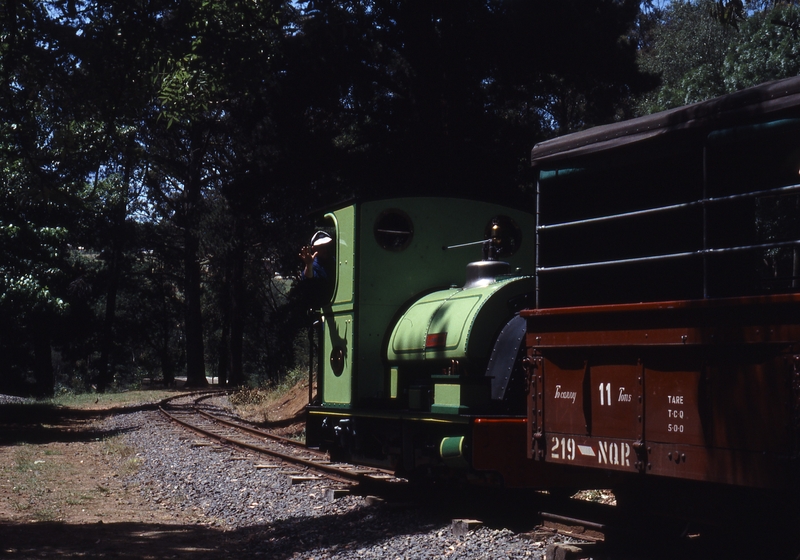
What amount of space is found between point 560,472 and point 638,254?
2.00 metres

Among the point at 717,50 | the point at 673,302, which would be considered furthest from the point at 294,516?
the point at 717,50

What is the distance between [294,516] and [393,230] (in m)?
3.17

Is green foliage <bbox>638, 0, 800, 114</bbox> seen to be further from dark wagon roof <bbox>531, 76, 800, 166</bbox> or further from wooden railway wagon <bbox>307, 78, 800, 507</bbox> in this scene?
dark wagon roof <bbox>531, 76, 800, 166</bbox>

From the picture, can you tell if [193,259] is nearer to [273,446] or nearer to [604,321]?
[273,446]

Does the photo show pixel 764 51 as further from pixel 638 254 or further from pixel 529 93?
pixel 638 254

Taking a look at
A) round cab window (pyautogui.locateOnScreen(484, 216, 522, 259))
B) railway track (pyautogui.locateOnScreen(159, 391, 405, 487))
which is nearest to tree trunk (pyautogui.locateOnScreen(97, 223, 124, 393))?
railway track (pyautogui.locateOnScreen(159, 391, 405, 487))

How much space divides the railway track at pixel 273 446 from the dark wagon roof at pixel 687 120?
5.09 metres

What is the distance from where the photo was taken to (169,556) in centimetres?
719

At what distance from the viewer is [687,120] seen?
5.10 meters

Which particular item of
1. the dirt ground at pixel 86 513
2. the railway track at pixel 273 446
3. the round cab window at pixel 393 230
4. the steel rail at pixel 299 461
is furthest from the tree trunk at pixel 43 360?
the round cab window at pixel 393 230

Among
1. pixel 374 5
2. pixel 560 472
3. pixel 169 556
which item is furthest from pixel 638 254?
pixel 374 5

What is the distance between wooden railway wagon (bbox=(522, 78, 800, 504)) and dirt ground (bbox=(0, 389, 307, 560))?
359cm

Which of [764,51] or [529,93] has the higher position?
[764,51]

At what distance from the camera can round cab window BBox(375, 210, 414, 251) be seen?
30.4 ft
